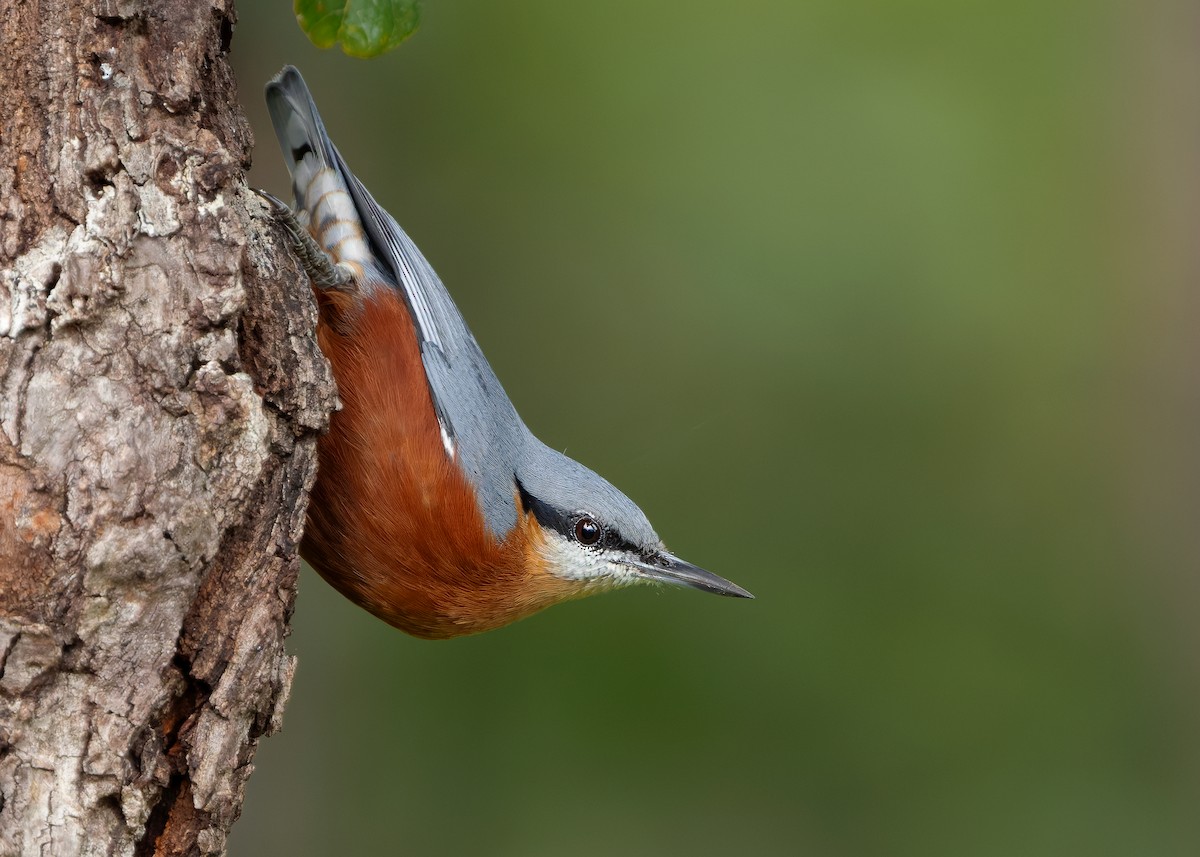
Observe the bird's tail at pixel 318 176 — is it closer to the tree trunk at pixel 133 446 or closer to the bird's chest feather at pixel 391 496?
the bird's chest feather at pixel 391 496

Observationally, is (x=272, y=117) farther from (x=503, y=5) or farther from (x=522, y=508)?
(x=503, y=5)

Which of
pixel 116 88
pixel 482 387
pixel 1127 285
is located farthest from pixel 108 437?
pixel 1127 285

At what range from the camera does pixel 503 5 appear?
17.2ft

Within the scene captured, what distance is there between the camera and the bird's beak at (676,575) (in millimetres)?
3590

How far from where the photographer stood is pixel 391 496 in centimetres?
296

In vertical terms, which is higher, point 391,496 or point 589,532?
point 589,532

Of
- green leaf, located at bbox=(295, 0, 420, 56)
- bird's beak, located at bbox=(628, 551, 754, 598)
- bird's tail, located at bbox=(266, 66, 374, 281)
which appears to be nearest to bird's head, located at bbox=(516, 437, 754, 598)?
bird's beak, located at bbox=(628, 551, 754, 598)

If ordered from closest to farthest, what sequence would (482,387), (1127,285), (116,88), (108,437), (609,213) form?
(108,437), (116,88), (482,387), (609,213), (1127,285)

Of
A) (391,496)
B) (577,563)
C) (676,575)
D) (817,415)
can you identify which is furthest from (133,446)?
(817,415)

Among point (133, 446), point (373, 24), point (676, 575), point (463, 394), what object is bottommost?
point (133, 446)

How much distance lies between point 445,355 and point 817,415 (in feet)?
10.1

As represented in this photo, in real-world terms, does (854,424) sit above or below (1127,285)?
below

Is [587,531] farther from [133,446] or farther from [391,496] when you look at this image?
[133,446]

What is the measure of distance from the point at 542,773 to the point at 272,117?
131 inches
